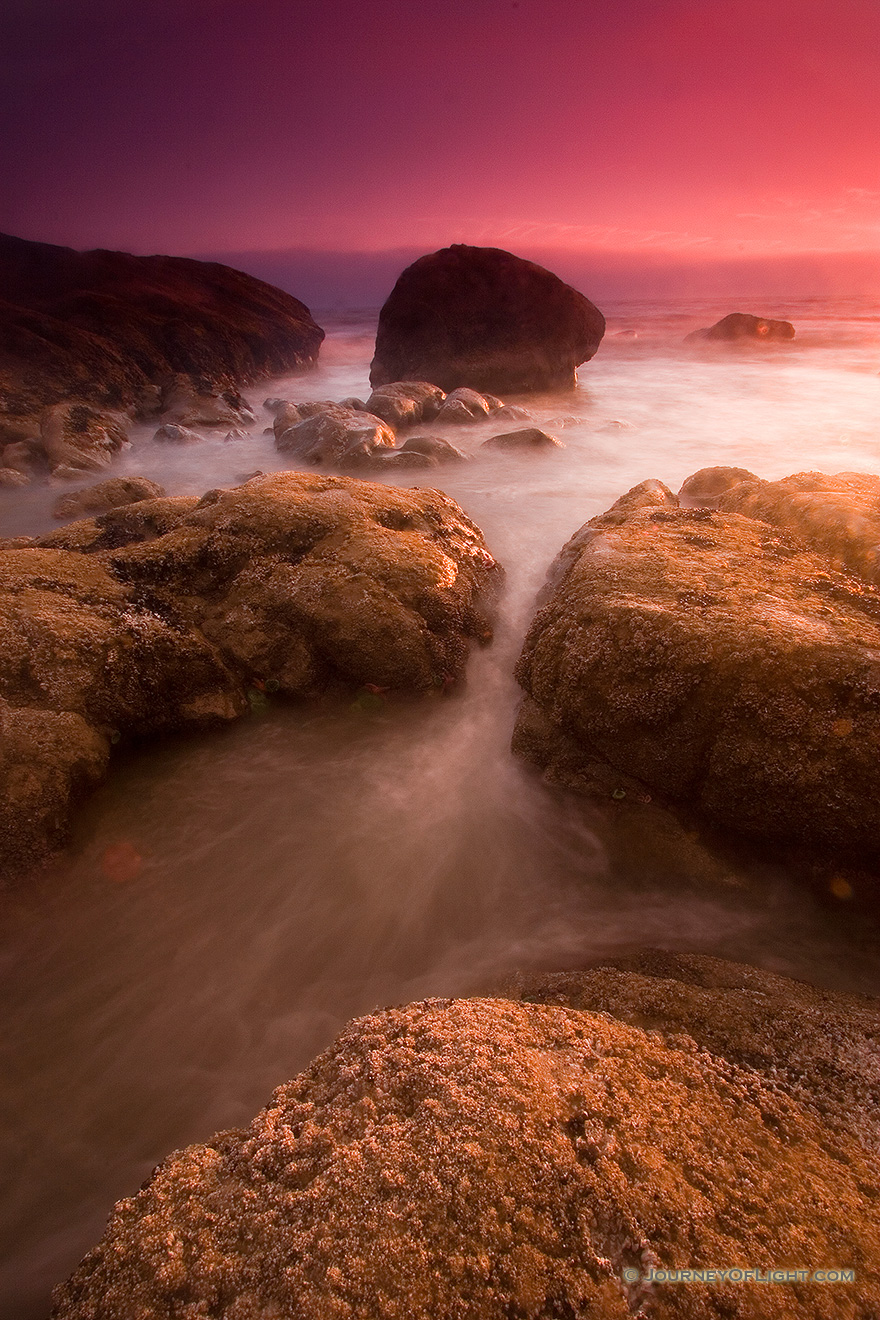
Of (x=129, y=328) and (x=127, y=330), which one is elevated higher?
(x=129, y=328)

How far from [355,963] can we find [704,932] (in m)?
3.05

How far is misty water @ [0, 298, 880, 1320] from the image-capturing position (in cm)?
414

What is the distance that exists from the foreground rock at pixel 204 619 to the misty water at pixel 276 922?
44cm

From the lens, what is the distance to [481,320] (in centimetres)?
2470

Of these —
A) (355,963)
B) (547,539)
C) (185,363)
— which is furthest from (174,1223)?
(185,363)

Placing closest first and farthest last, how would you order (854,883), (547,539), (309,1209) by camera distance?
(309,1209) → (854,883) → (547,539)

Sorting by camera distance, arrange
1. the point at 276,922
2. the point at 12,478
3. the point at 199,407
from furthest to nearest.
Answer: the point at 199,407, the point at 12,478, the point at 276,922

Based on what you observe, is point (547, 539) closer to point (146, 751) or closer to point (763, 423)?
point (146, 751)

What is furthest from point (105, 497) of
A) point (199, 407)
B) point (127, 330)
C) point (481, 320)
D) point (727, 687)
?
point (481, 320)

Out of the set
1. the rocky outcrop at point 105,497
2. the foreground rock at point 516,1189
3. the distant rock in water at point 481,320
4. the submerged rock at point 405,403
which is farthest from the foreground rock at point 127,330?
the foreground rock at point 516,1189

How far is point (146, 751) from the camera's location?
21.9ft

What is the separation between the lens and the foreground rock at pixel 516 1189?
222 centimetres

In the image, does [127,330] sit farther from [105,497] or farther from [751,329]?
[751,329]

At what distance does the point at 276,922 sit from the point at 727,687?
4.65 meters
